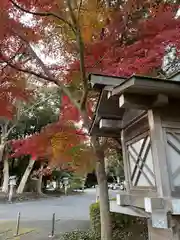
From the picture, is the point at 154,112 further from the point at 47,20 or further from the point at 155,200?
the point at 47,20

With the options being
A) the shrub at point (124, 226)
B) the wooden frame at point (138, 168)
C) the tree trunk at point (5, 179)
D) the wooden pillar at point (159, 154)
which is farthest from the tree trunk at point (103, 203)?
the tree trunk at point (5, 179)

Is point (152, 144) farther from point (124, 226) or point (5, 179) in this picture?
point (5, 179)

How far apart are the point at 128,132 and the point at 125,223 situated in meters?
5.39

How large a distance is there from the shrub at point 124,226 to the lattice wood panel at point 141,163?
15.8 ft

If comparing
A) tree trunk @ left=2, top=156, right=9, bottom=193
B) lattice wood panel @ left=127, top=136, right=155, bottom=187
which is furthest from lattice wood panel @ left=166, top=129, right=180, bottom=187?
tree trunk @ left=2, top=156, right=9, bottom=193

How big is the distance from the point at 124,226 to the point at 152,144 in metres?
6.40

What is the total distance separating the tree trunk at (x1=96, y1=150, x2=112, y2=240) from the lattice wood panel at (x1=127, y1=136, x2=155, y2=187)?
150cm

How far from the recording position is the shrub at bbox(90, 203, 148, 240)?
8.97 meters

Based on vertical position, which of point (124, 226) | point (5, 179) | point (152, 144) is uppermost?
point (5, 179)

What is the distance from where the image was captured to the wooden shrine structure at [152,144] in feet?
11.1

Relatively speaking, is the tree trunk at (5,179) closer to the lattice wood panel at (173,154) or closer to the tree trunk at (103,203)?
the tree trunk at (103,203)

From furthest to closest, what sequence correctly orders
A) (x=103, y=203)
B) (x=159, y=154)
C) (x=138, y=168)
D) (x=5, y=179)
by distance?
(x=5, y=179)
(x=103, y=203)
(x=138, y=168)
(x=159, y=154)

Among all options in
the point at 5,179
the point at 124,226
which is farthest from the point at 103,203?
the point at 5,179

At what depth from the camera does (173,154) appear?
12.5 feet
